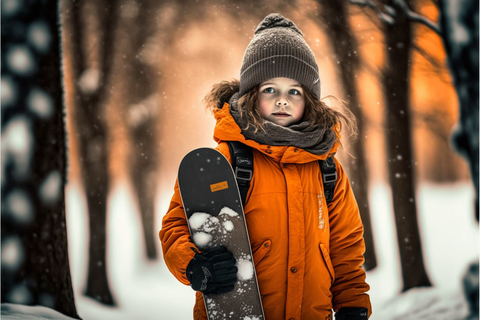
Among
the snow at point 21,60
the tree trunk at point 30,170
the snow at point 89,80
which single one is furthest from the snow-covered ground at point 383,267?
the snow at point 21,60

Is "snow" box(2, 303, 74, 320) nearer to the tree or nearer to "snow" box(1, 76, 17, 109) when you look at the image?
"snow" box(1, 76, 17, 109)

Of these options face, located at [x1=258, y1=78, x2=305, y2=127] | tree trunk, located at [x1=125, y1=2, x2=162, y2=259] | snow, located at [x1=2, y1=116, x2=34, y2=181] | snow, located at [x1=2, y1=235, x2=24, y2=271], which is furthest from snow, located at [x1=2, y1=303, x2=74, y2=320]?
face, located at [x1=258, y1=78, x2=305, y2=127]

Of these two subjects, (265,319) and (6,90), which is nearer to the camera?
(265,319)

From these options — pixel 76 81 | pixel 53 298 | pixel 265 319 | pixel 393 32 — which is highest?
pixel 393 32

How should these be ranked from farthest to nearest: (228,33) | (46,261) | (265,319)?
(228,33)
(46,261)
(265,319)

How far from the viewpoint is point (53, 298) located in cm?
272

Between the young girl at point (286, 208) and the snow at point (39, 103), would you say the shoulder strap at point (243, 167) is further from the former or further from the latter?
the snow at point (39, 103)

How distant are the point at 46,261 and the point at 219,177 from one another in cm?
192

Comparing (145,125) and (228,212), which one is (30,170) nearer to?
(145,125)

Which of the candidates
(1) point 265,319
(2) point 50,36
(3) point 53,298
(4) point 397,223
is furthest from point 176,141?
(1) point 265,319

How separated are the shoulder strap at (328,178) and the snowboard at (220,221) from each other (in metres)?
0.39

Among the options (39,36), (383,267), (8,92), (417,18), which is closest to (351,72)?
(417,18)

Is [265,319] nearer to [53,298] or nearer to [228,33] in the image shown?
[53,298]

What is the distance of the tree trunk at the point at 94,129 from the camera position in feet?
11.6
